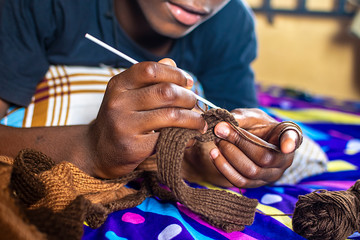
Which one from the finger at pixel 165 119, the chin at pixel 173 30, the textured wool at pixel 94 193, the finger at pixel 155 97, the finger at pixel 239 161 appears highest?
the chin at pixel 173 30

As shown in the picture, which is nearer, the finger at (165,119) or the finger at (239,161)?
the finger at (165,119)

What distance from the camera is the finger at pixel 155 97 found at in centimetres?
55

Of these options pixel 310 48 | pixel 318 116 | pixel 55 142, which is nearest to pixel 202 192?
pixel 55 142

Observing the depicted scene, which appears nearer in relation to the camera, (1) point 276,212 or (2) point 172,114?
(2) point 172,114

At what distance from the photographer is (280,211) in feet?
2.40

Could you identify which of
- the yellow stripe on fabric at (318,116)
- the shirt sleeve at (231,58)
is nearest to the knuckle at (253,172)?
the shirt sleeve at (231,58)

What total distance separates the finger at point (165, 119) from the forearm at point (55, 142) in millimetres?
145

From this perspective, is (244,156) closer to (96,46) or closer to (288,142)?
(288,142)

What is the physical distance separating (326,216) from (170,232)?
272 mm

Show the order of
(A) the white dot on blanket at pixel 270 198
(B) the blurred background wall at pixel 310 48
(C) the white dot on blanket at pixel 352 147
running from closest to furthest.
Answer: (A) the white dot on blanket at pixel 270 198, (C) the white dot on blanket at pixel 352 147, (B) the blurred background wall at pixel 310 48

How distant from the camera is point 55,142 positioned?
0.69 meters

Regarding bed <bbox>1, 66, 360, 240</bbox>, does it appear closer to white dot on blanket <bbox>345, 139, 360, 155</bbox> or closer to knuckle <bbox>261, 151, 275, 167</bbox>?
white dot on blanket <bbox>345, 139, 360, 155</bbox>

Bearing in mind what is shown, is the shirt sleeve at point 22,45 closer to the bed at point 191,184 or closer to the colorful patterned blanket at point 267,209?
the bed at point 191,184

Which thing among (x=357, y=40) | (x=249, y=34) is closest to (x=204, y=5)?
(x=249, y=34)
